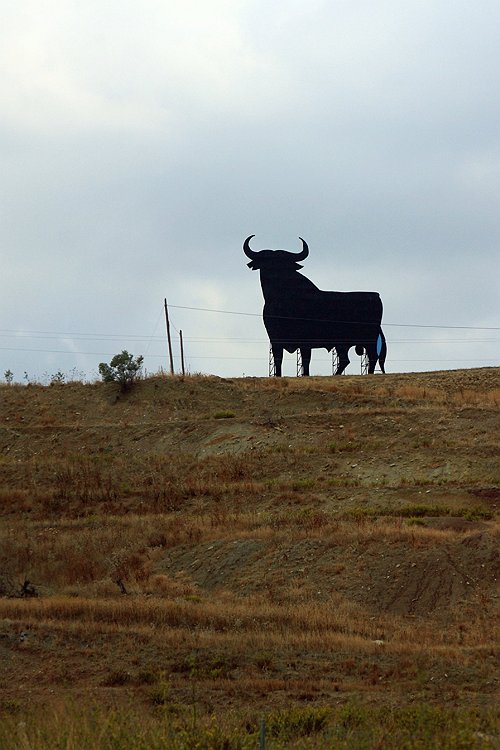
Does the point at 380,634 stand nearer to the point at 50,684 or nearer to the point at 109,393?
the point at 50,684

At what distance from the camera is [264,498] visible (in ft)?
78.5

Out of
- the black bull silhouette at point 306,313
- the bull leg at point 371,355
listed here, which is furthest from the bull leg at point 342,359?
the bull leg at point 371,355

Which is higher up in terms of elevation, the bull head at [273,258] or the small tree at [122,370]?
the bull head at [273,258]

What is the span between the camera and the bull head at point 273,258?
3778cm

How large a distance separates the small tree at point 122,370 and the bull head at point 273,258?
226 inches

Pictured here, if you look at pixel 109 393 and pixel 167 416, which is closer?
pixel 167 416

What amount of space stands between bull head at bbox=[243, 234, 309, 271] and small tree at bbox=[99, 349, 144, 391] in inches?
226

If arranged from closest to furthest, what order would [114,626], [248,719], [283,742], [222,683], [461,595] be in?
[283,742]
[248,719]
[222,683]
[114,626]
[461,595]

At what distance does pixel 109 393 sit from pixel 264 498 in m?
12.3

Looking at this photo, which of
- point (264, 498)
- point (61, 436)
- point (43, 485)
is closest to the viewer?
point (264, 498)

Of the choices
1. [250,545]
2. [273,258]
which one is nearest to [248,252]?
[273,258]

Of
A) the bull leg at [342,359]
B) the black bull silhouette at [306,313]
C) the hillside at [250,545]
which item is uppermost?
the black bull silhouette at [306,313]

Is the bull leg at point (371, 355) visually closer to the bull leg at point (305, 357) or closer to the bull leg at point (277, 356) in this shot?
the bull leg at point (305, 357)

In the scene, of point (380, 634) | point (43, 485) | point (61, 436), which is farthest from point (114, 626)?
point (61, 436)
